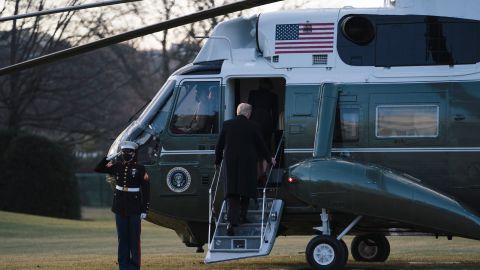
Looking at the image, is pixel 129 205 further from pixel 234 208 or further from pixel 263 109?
pixel 263 109

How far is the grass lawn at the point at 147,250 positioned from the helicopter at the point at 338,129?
71 cm

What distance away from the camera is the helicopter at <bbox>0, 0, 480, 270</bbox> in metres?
13.4

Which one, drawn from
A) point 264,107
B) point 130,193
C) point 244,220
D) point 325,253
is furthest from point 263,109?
point 130,193

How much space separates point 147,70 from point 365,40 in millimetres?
39927

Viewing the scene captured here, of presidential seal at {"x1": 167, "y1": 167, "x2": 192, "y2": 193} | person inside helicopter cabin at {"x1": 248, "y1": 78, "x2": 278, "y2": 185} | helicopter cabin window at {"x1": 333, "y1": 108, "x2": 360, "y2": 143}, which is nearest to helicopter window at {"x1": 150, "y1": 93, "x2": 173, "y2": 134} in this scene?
presidential seal at {"x1": 167, "y1": 167, "x2": 192, "y2": 193}

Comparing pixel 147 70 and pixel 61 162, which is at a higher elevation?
pixel 147 70

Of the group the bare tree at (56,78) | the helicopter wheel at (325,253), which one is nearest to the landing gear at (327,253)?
the helicopter wheel at (325,253)

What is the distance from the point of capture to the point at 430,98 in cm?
1398

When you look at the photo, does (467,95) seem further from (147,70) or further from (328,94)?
(147,70)

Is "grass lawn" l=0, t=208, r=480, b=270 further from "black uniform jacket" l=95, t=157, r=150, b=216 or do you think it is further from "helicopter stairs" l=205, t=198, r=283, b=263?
"black uniform jacket" l=95, t=157, r=150, b=216

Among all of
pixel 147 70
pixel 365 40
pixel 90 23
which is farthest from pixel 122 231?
pixel 147 70

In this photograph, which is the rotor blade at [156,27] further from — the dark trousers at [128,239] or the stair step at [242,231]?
the stair step at [242,231]

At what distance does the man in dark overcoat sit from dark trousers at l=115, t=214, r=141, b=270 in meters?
1.40

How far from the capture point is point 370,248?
16.3m
